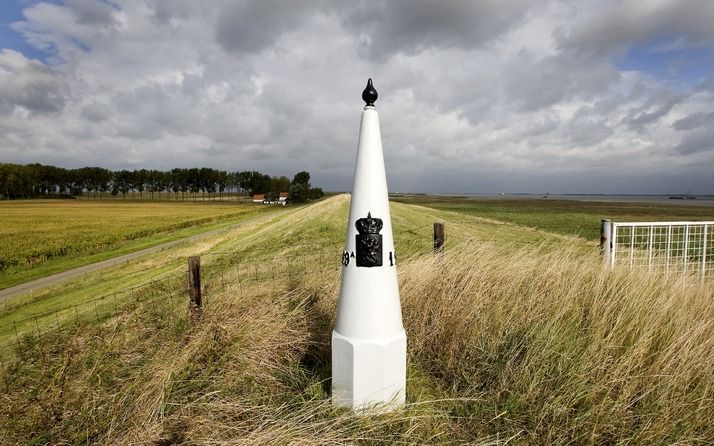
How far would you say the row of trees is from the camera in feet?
369

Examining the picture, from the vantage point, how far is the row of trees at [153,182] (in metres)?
113

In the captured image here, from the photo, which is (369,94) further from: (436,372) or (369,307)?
(436,372)

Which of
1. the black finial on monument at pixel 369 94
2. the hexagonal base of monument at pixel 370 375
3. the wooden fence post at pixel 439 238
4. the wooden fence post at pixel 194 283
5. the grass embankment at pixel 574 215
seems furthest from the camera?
the grass embankment at pixel 574 215

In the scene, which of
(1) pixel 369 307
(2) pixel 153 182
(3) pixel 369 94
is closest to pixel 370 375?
(1) pixel 369 307

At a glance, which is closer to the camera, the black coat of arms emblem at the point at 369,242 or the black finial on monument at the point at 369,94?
the black coat of arms emblem at the point at 369,242

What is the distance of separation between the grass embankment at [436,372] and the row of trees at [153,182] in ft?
332

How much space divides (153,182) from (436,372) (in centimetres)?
15718

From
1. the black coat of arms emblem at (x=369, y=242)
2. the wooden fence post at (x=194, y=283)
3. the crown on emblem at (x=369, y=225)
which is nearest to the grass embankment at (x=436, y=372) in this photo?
the wooden fence post at (x=194, y=283)

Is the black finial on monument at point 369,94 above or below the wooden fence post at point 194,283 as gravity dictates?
above

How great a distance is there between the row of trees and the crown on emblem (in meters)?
102

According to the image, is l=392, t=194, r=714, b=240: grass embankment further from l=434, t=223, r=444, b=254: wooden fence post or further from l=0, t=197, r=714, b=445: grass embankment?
l=0, t=197, r=714, b=445: grass embankment

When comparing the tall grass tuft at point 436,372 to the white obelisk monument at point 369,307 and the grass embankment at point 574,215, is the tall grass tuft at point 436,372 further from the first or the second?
the grass embankment at point 574,215

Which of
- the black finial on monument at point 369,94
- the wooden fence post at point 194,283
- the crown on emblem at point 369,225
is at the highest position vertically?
the black finial on monument at point 369,94

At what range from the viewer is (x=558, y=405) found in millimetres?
2879
